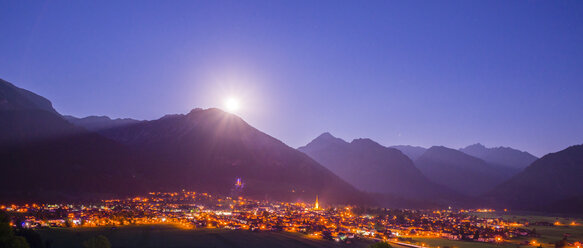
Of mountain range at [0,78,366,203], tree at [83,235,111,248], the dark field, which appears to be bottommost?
the dark field

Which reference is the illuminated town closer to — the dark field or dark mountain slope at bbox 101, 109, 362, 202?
the dark field

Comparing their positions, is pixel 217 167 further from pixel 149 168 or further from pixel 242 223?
pixel 242 223

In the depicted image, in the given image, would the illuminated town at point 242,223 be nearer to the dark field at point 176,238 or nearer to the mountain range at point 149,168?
the dark field at point 176,238

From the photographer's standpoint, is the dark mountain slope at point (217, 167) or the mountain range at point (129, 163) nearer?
the mountain range at point (129, 163)

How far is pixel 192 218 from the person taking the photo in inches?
3597

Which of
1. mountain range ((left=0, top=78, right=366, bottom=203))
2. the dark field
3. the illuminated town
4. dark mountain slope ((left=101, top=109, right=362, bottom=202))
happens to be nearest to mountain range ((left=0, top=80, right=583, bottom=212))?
mountain range ((left=0, top=78, right=366, bottom=203))

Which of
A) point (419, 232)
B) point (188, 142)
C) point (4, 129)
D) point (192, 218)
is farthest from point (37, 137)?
point (419, 232)

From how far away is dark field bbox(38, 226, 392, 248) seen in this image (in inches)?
2240

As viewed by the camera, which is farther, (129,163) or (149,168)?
(149,168)

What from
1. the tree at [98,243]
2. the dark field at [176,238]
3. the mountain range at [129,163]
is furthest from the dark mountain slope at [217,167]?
the tree at [98,243]

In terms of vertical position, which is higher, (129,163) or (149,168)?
(129,163)

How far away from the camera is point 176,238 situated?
63344 millimetres

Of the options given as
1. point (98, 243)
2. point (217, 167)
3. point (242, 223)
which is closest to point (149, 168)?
point (217, 167)

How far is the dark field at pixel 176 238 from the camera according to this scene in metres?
56.9
